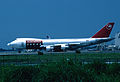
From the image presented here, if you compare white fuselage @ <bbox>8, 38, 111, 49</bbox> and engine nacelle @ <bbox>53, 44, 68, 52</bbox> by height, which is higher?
white fuselage @ <bbox>8, 38, 111, 49</bbox>

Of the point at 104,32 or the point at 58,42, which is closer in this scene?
the point at 58,42

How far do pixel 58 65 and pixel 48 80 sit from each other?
1257mm

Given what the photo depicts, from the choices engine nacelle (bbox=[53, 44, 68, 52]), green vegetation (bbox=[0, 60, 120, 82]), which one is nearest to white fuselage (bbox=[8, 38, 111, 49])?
engine nacelle (bbox=[53, 44, 68, 52])

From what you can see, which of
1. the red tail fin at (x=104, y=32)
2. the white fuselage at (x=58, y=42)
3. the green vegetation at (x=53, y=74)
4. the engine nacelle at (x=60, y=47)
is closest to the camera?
the green vegetation at (x=53, y=74)

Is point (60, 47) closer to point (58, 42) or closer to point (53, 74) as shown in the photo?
point (58, 42)

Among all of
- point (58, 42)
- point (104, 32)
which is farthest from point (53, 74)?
point (104, 32)

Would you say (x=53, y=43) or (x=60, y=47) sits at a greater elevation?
(x=53, y=43)

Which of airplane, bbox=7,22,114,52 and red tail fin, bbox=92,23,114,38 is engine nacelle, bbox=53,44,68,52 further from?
red tail fin, bbox=92,23,114,38

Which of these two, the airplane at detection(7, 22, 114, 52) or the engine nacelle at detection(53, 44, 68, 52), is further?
the airplane at detection(7, 22, 114, 52)

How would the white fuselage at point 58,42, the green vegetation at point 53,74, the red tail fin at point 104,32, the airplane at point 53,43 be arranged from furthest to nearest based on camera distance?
the red tail fin at point 104,32
the white fuselage at point 58,42
the airplane at point 53,43
the green vegetation at point 53,74

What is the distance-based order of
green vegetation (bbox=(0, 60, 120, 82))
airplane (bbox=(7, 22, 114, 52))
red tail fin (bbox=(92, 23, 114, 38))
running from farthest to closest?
red tail fin (bbox=(92, 23, 114, 38)), airplane (bbox=(7, 22, 114, 52)), green vegetation (bbox=(0, 60, 120, 82))

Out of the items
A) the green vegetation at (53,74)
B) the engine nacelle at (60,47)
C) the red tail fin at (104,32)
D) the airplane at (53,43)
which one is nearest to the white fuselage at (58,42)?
the airplane at (53,43)

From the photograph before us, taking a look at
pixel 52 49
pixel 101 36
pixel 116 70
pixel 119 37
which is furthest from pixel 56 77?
pixel 119 37

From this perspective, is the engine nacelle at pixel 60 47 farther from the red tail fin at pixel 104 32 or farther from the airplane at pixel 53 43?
the red tail fin at pixel 104 32
